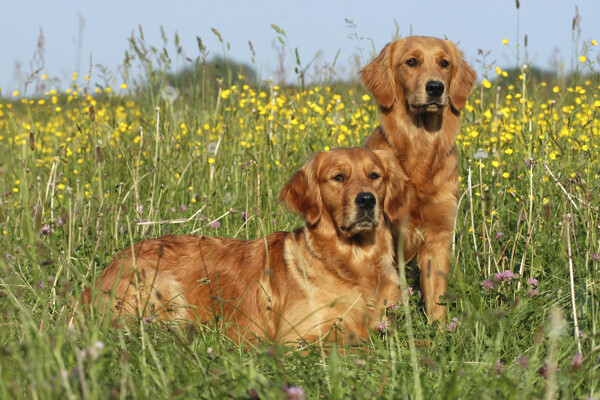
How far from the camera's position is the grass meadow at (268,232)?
6.50 feet

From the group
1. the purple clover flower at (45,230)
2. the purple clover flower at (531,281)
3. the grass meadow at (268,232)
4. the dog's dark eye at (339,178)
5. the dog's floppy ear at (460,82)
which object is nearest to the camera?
the grass meadow at (268,232)

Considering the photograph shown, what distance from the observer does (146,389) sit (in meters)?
1.88

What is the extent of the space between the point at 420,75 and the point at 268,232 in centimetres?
135

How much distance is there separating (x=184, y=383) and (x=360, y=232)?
4.60 feet

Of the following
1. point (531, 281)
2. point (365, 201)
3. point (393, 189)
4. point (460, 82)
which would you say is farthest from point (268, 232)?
point (531, 281)

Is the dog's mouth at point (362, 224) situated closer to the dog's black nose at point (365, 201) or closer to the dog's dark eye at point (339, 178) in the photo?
the dog's black nose at point (365, 201)

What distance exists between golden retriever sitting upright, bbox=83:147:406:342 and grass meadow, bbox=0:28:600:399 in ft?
0.65

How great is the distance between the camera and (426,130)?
3891 mm

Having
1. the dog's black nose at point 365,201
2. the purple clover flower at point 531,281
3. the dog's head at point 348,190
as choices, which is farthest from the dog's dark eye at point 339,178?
the purple clover flower at point 531,281

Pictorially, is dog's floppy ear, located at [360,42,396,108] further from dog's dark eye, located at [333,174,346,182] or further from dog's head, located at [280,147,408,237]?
dog's dark eye, located at [333,174,346,182]

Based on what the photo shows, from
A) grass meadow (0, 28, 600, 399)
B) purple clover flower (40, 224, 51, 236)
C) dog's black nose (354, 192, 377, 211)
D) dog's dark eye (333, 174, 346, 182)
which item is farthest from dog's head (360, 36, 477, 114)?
purple clover flower (40, 224, 51, 236)

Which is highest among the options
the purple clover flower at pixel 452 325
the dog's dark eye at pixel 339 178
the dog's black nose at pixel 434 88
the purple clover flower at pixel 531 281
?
the dog's black nose at pixel 434 88

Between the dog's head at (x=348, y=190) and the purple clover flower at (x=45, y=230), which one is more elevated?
the dog's head at (x=348, y=190)

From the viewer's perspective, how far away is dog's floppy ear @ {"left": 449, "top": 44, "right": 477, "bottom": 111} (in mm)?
3974
